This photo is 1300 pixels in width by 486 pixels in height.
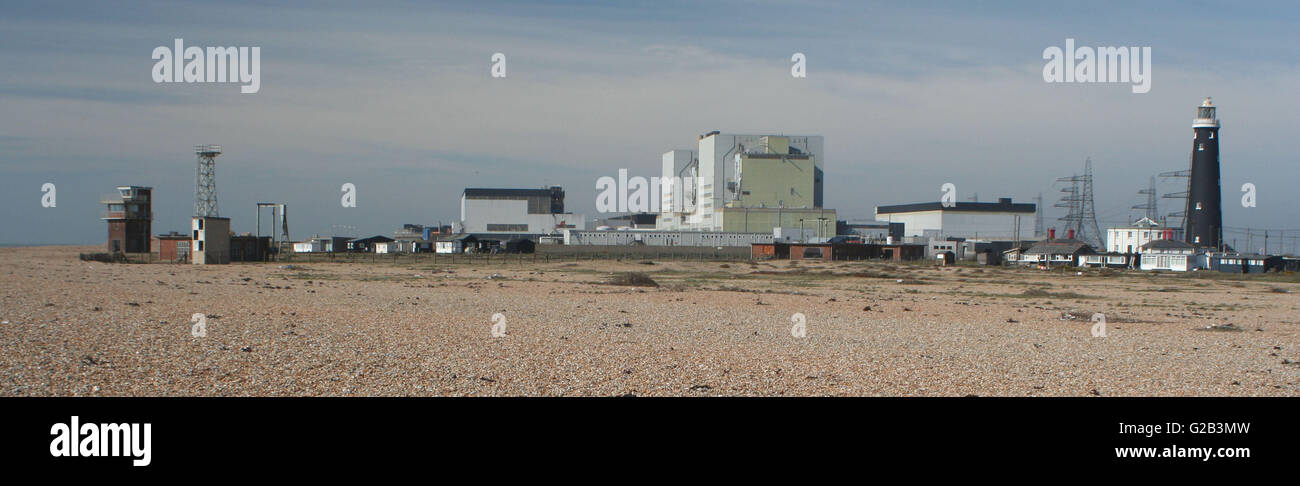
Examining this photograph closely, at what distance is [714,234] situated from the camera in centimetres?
10562

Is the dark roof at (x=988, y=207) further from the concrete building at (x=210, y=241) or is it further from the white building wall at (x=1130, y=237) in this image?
the concrete building at (x=210, y=241)

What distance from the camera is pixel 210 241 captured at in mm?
57812

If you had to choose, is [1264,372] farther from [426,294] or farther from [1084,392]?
[426,294]

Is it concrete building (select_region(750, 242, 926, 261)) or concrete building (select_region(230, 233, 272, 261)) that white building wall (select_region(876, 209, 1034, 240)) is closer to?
concrete building (select_region(750, 242, 926, 261))

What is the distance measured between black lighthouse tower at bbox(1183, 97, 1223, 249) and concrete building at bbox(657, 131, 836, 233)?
39287mm

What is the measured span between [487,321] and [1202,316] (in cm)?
2158

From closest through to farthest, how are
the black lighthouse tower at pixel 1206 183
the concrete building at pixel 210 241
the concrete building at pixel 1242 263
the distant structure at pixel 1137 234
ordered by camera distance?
1. the concrete building at pixel 210 241
2. the concrete building at pixel 1242 263
3. the black lighthouse tower at pixel 1206 183
4. the distant structure at pixel 1137 234

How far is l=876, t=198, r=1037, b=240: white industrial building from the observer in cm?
12781

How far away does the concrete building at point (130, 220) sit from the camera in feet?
270

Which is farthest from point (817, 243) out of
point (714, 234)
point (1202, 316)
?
point (1202, 316)

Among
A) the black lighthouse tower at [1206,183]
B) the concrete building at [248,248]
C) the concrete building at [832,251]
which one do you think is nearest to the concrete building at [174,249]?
the concrete building at [248,248]

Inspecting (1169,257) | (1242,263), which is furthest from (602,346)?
(1169,257)

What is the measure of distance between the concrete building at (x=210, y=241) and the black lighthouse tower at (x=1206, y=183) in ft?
281

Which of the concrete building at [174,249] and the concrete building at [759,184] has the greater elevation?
the concrete building at [759,184]
